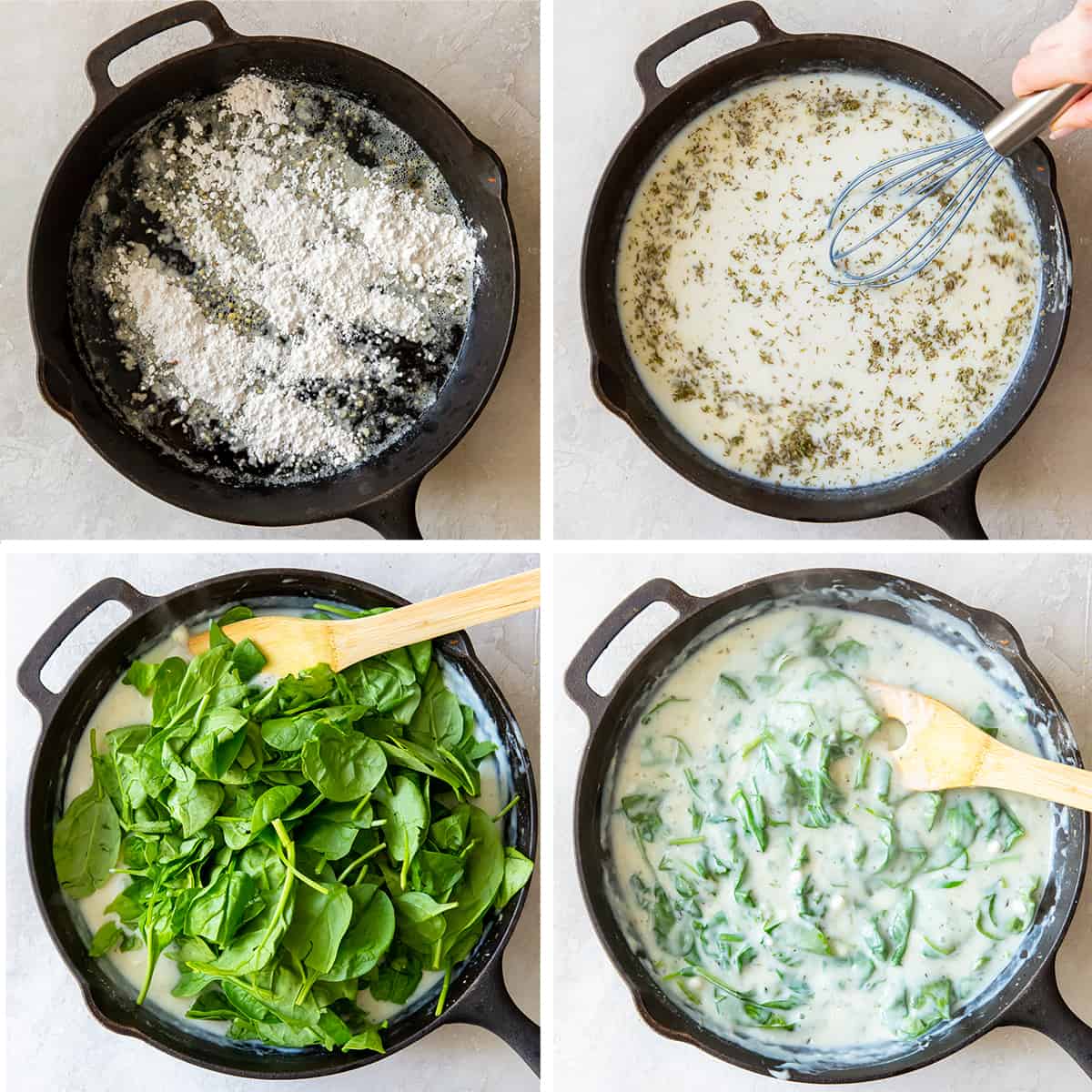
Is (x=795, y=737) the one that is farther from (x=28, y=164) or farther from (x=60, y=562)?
(x=28, y=164)

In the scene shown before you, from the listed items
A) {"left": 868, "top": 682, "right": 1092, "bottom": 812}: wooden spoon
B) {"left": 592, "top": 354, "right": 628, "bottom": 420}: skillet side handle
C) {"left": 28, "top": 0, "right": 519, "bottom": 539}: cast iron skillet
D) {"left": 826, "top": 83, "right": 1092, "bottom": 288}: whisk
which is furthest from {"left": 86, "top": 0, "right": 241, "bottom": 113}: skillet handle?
{"left": 868, "top": 682, "right": 1092, "bottom": 812}: wooden spoon

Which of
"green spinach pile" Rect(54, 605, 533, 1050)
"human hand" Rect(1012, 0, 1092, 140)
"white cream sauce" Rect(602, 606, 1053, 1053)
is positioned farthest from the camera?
"white cream sauce" Rect(602, 606, 1053, 1053)

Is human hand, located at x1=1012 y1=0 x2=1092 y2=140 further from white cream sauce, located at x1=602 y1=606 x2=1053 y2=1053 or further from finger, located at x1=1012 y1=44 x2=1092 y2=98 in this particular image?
white cream sauce, located at x1=602 y1=606 x2=1053 y2=1053

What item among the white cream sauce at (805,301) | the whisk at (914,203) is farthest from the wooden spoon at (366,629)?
the whisk at (914,203)

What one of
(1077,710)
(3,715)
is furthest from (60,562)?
(1077,710)

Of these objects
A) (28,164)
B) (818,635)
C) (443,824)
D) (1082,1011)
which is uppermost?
(28,164)

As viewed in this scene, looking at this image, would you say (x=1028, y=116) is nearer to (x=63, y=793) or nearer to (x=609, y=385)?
(x=609, y=385)

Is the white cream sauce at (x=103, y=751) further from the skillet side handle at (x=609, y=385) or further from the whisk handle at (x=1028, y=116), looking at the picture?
the whisk handle at (x=1028, y=116)
